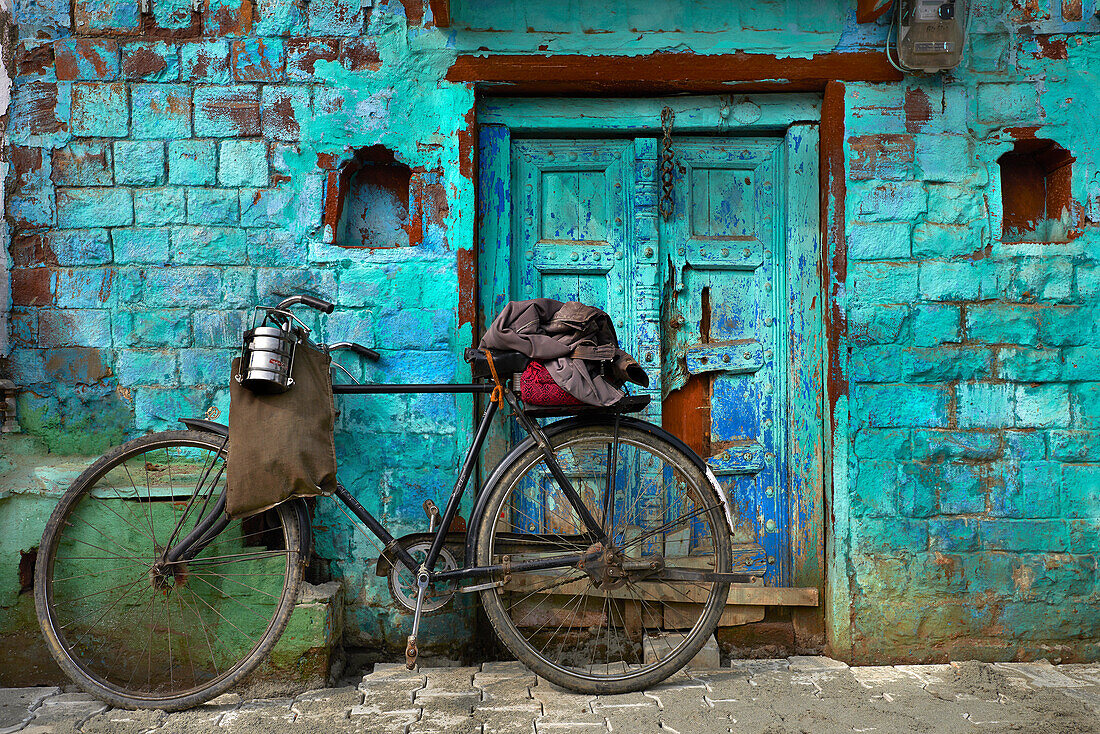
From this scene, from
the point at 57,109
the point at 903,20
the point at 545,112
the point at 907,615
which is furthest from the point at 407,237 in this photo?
the point at 907,615

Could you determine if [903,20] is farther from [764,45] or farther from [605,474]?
[605,474]

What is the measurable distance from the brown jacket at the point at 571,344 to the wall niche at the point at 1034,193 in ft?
6.31

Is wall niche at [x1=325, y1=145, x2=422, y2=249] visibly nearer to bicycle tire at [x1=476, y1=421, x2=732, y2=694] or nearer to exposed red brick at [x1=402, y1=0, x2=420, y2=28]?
exposed red brick at [x1=402, y1=0, x2=420, y2=28]

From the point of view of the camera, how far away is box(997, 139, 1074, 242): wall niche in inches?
127

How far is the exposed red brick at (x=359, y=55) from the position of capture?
10.4ft

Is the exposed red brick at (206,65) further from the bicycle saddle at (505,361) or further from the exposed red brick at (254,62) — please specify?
the bicycle saddle at (505,361)

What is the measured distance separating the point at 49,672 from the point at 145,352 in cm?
136

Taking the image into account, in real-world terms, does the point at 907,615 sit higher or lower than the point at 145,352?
lower

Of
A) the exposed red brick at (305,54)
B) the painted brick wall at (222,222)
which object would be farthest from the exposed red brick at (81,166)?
the exposed red brick at (305,54)

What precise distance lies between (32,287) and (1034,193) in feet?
14.5

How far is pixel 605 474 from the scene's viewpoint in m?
3.25

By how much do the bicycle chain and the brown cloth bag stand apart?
1692 mm

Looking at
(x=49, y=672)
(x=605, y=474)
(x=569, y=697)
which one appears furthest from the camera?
(x=605, y=474)

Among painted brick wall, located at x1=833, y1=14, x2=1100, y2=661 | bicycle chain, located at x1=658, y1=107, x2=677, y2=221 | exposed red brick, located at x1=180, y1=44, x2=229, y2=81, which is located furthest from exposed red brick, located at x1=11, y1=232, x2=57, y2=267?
painted brick wall, located at x1=833, y1=14, x2=1100, y2=661
